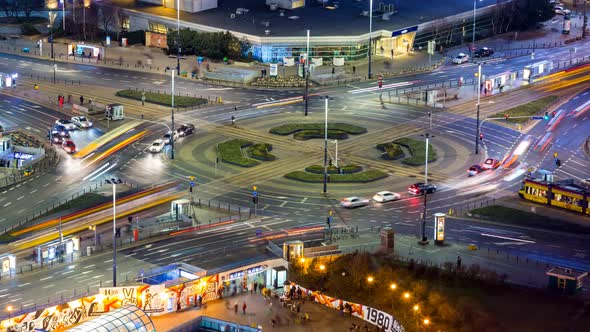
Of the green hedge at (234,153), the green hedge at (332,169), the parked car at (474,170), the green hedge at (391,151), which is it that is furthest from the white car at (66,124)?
the parked car at (474,170)

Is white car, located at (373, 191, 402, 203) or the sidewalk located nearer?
the sidewalk

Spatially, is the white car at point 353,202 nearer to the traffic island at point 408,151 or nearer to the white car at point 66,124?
the traffic island at point 408,151

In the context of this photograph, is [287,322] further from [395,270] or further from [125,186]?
[125,186]

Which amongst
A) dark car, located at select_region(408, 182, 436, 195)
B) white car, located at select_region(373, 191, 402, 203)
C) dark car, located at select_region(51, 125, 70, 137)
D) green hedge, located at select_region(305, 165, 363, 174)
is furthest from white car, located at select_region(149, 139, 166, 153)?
dark car, located at select_region(408, 182, 436, 195)

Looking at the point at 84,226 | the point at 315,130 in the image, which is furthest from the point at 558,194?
the point at 84,226

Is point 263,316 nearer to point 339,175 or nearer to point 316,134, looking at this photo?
point 339,175

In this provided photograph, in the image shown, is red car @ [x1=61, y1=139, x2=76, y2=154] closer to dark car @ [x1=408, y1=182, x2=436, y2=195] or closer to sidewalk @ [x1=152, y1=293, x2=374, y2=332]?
dark car @ [x1=408, y1=182, x2=436, y2=195]
